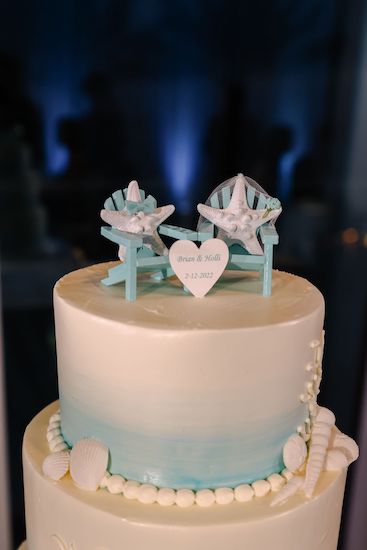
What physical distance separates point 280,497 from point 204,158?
5.97 feet

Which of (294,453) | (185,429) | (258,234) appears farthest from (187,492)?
(258,234)

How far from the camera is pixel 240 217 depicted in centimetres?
124

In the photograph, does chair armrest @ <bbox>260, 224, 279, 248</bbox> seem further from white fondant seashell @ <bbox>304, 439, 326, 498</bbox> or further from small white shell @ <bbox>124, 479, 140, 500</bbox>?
small white shell @ <bbox>124, 479, 140, 500</bbox>

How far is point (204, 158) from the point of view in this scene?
265cm

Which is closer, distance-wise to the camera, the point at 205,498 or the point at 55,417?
the point at 205,498

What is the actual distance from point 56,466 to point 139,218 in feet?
1.71

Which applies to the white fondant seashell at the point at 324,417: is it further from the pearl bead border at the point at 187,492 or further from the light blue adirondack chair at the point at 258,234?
the light blue adirondack chair at the point at 258,234

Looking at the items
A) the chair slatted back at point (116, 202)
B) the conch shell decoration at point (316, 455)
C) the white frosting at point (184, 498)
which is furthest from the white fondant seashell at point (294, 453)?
the chair slatted back at point (116, 202)

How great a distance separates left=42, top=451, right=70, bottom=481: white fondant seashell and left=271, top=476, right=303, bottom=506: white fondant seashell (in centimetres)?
41

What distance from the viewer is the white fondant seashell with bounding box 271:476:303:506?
1.10m

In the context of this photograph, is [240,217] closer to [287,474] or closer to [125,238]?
[125,238]

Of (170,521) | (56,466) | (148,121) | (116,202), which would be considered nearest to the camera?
(170,521)

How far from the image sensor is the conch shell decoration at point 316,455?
114 centimetres

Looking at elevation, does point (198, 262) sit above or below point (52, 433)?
above
